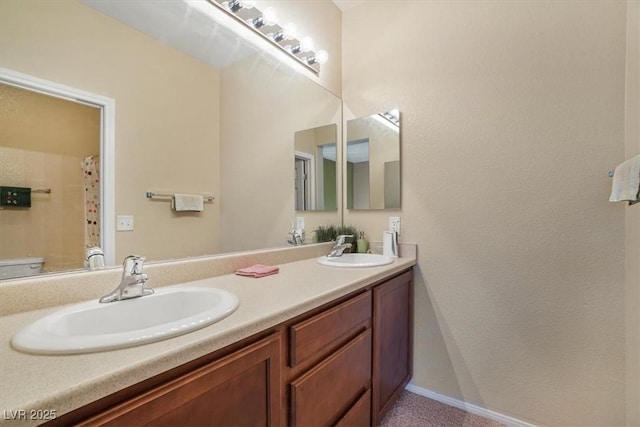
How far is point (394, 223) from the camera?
1915mm

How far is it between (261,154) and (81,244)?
991 millimetres

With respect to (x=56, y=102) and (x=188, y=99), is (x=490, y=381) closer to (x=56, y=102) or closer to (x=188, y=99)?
(x=188, y=99)

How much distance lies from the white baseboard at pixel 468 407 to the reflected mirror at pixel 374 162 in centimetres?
119

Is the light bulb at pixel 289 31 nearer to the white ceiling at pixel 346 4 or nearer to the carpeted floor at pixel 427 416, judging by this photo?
the white ceiling at pixel 346 4

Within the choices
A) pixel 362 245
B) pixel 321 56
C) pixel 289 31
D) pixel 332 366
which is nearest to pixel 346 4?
pixel 321 56

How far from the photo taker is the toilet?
2.68ft

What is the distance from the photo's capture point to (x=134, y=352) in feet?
1.83

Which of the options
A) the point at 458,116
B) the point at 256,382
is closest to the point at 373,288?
the point at 256,382

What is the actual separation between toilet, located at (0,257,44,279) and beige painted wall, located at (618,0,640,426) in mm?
2152

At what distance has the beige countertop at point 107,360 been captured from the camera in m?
0.43

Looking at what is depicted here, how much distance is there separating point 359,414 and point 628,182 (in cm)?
138

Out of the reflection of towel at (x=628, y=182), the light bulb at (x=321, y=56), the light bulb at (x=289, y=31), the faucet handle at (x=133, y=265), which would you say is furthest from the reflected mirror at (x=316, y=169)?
the reflection of towel at (x=628, y=182)

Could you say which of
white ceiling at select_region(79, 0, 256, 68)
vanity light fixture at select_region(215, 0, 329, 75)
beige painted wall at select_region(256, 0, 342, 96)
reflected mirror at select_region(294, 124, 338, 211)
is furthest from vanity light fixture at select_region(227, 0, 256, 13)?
reflected mirror at select_region(294, 124, 338, 211)

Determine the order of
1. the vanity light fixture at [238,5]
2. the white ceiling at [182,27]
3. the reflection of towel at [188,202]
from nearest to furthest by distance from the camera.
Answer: the white ceiling at [182,27], the reflection of towel at [188,202], the vanity light fixture at [238,5]
